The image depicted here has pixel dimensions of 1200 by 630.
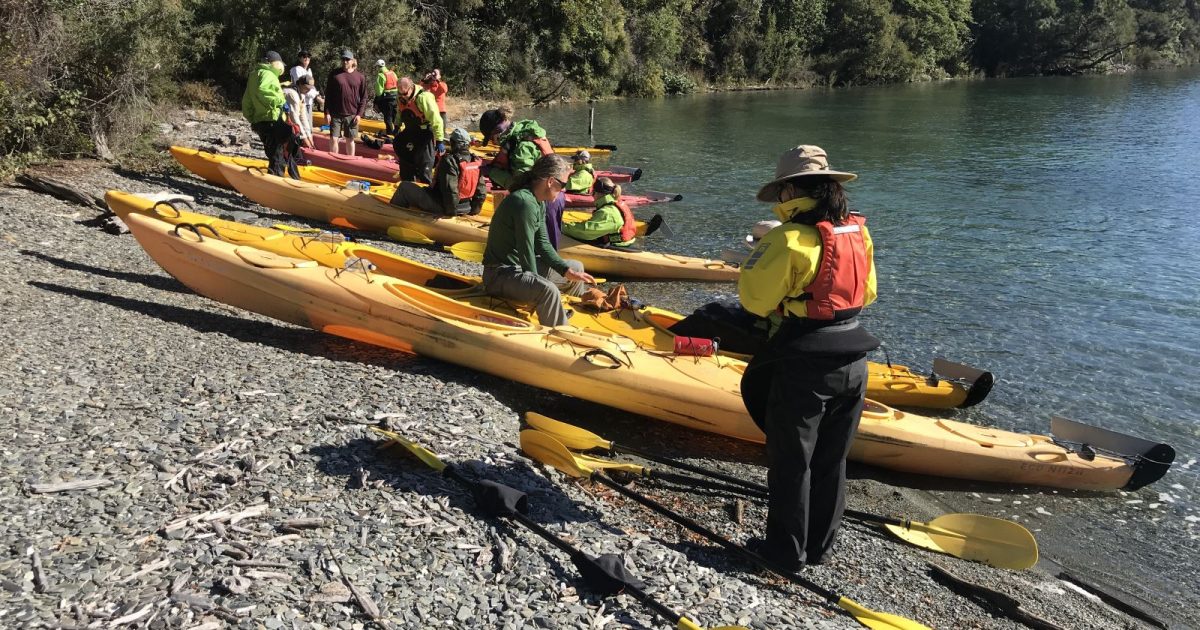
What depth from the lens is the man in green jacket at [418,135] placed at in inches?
448

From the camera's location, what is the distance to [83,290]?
714cm

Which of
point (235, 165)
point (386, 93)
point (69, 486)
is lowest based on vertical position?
point (69, 486)

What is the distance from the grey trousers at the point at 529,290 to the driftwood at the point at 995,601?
3.33 m

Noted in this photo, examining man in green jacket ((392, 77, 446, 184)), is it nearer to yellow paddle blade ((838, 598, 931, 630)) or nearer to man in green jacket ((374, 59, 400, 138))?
man in green jacket ((374, 59, 400, 138))

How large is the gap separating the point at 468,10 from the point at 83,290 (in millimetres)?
26869

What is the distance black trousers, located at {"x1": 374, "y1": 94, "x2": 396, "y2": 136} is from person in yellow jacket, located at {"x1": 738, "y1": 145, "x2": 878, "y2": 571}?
1332 centimetres

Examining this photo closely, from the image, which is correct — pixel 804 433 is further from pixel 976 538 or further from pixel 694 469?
pixel 976 538

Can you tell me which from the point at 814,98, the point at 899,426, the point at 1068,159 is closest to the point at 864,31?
the point at 814,98

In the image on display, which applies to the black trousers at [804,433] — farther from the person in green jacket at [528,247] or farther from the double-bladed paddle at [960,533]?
the person in green jacket at [528,247]

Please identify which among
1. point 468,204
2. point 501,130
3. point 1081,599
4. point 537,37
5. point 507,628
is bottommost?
point 1081,599

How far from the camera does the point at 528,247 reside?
20.8 ft

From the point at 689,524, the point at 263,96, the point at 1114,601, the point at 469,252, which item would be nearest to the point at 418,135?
the point at 263,96

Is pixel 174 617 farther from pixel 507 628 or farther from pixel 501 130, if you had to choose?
pixel 501 130

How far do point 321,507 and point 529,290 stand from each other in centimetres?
284
